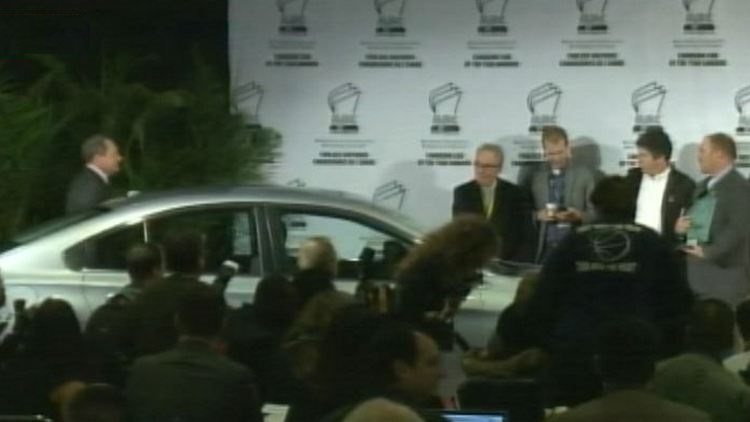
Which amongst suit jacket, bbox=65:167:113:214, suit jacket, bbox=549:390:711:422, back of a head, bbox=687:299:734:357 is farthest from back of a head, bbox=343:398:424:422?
suit jacket, bbox=65:167:113:214

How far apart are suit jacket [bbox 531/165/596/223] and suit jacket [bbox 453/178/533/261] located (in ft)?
0.35

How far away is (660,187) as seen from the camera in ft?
40.5

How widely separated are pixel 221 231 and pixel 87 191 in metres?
1.93

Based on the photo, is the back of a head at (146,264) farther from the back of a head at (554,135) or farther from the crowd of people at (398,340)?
the back of a head at (554,135)

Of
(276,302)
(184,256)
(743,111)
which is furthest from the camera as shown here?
(743,111)

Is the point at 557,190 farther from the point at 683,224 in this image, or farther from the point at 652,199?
the point at 683,224

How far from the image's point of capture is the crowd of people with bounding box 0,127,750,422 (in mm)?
5898

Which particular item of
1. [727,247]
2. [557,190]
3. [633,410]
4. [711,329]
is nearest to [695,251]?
[727,247]

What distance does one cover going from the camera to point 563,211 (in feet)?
A: 41.6

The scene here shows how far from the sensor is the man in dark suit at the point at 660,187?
1215 cm

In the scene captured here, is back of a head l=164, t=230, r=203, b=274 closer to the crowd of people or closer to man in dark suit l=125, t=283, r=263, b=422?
the crowd of people

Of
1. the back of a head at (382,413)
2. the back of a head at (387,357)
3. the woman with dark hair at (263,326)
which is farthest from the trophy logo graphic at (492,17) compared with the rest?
the back of a head at (382,413)

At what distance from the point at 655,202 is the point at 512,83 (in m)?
1.64

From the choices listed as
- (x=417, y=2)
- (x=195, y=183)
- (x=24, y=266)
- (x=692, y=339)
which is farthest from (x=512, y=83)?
(x=692, y=339)
